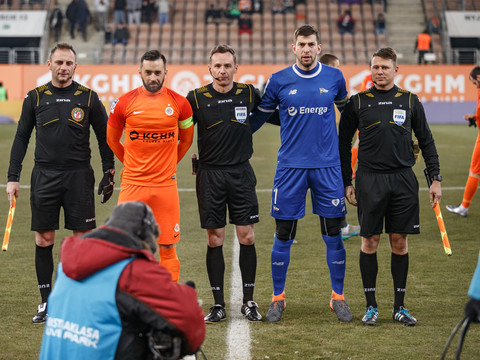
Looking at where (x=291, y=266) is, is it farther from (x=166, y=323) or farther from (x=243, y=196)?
(x=166, y=323)

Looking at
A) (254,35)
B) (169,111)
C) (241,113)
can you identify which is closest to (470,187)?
(241,113)

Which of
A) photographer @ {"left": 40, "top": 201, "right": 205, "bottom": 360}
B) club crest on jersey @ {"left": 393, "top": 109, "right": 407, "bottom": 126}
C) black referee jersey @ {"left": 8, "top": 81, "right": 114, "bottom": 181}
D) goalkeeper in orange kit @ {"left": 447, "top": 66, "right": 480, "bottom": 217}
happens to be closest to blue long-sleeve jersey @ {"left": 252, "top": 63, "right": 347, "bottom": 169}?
club crest on jersey @ {"left": 393, "top": 109, "right": 407, "bottom": 126}

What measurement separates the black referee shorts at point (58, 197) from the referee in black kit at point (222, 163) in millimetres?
924

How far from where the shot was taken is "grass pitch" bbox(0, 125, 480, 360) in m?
5.27

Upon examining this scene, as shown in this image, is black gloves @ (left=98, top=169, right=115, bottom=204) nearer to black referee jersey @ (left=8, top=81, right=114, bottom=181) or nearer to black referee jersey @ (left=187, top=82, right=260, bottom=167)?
black referee jersey @ (left=8, top=81, right=114, bottom=181)

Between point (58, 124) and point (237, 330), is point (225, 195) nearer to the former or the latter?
point (237, 330)

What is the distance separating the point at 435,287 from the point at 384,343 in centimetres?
178

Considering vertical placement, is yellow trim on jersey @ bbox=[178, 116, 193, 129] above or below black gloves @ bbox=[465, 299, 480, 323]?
above

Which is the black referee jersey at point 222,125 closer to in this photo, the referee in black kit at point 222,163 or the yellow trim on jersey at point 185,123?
the referee in black kit at point 222,163

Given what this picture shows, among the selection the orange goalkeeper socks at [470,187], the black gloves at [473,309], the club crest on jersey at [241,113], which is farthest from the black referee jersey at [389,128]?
the orange goalkeeper socks at [470,187]

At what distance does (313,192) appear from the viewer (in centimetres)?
617

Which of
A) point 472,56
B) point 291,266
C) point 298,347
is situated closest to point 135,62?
point 472,56

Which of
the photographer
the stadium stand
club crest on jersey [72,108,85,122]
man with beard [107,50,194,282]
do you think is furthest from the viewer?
the stadium stand

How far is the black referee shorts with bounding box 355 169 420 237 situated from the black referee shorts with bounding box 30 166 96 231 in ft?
7.18
